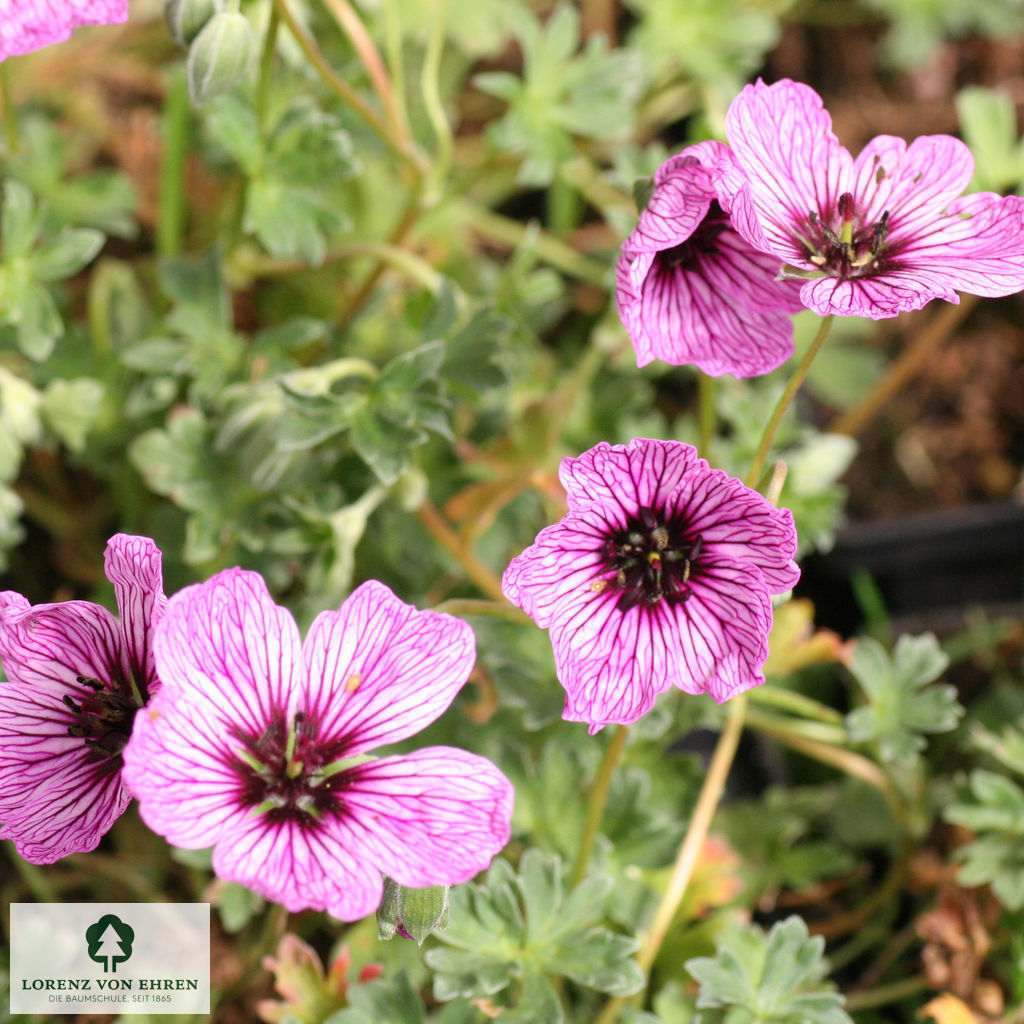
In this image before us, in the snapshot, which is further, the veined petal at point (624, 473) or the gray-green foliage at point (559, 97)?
the gray-green foliage at point (559, 97)

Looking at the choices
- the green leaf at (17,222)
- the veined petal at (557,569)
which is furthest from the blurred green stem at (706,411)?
the green leaf at (17,222)

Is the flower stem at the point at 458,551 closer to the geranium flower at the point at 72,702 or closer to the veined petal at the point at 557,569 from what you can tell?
the veined petal at the point at 557,569

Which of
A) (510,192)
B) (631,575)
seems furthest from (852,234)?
(510,192)

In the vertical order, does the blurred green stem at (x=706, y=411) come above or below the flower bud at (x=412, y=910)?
above

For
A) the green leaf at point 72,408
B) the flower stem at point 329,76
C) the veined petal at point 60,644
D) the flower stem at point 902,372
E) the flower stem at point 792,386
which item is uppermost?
the flower stem at point 329,76

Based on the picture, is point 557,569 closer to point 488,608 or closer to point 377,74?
point 488,608

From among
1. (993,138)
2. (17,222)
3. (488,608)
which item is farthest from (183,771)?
(993,138)
